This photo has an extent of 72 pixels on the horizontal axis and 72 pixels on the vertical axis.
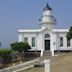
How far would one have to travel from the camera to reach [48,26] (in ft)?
164

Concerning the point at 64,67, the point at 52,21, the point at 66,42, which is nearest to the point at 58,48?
the point at 66,42

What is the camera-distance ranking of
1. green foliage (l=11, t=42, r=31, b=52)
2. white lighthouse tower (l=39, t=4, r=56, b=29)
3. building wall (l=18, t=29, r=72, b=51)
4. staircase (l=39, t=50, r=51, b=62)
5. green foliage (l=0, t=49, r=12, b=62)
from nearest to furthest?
green foliage (l=0, t=49, r=12, b=62), staircase (l=39, t=50, r=51, b=62), green foliage (l=11, t=42, r=31, b=52), building wall (l=18, t=29, r=72, b=51), white lighthouse tower (l=39, t=4, r=56, b=29)

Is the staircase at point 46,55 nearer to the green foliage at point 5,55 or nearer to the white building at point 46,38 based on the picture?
the white building at point 46,38

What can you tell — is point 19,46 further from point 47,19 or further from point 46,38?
point 47,19

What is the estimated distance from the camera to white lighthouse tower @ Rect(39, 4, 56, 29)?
5050 centimetres

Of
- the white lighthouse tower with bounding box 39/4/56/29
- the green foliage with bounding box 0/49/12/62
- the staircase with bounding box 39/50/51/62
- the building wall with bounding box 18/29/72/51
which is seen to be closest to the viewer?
the green foliage with bounding box 0/49/12/62

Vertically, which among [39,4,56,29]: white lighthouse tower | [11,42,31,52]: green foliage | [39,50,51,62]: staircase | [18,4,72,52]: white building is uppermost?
[39,4,56,29]: white lighthouse tower

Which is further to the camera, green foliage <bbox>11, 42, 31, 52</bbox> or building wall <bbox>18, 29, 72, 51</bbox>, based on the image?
building wall <bbox>18, 29, 72, 51</bbox>

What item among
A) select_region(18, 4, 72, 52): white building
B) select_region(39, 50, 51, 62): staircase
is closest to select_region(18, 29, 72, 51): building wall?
select_region(18, 4, 72, 52): white building

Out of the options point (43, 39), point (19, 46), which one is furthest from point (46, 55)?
point (19, 46)

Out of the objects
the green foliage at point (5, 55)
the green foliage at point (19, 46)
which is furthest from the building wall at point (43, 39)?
the green foliage at point (5, 55)

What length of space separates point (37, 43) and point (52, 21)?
16.5 ft

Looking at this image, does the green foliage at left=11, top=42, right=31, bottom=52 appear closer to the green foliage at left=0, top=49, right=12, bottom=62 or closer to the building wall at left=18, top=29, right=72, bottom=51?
the building wall at left=18, top=29, right=72, bottom=51

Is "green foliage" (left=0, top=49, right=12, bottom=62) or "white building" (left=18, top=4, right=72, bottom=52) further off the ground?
"white building" (left=18, top=4, right=72, bottom=52)
